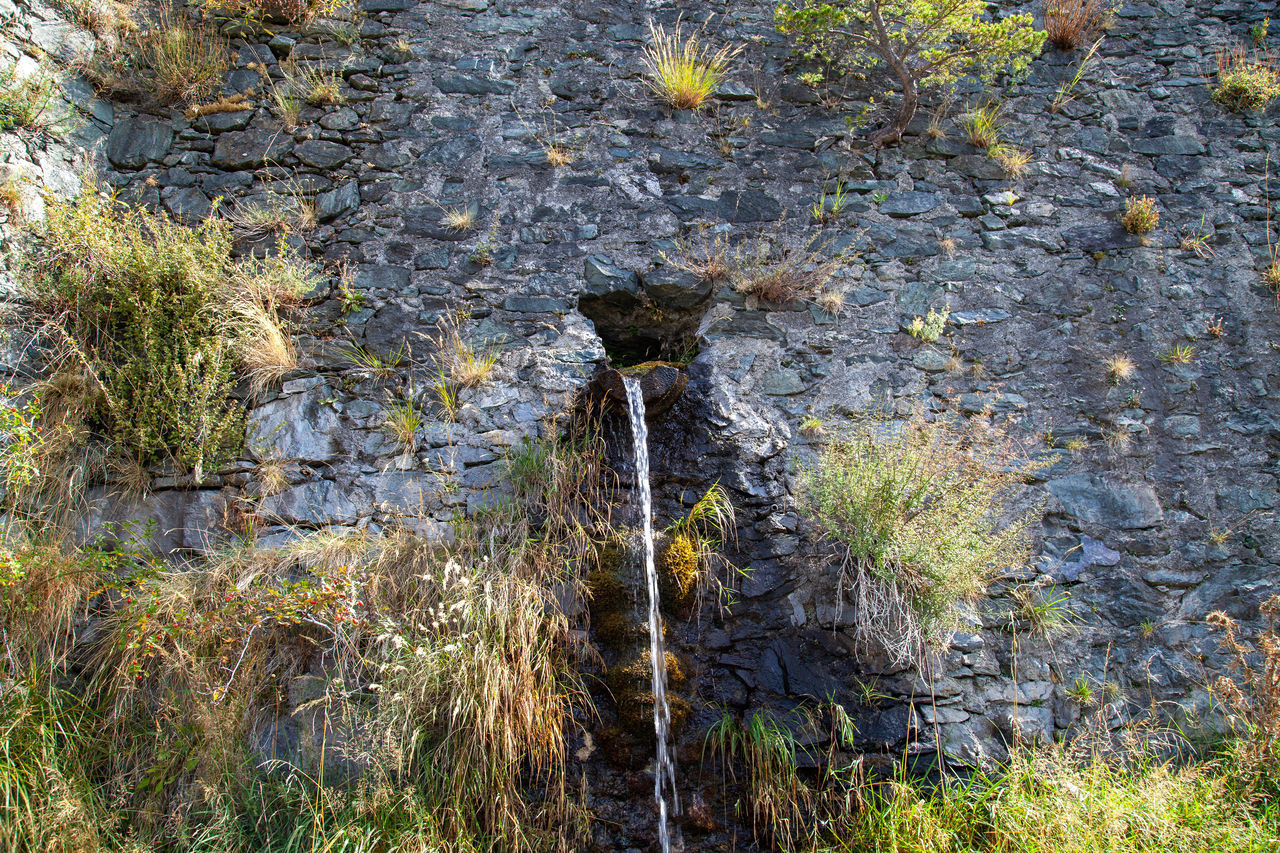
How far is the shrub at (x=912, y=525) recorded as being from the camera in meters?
3.33

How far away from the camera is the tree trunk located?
480 centimetres

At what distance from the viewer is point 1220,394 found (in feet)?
13.7

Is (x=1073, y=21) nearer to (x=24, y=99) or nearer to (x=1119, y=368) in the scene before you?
(x=1119, y=368)

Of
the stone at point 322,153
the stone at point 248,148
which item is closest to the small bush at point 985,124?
the stone at point 322,153

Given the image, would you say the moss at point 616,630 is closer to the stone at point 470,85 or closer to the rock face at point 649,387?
→ the rock face at point 649,387

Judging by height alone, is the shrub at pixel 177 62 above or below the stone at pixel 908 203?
above

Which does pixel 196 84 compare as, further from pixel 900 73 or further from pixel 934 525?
pixel 934 525

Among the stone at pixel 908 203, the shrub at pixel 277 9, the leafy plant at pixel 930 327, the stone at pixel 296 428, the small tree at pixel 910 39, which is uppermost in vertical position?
the shrub at pixel 277 9

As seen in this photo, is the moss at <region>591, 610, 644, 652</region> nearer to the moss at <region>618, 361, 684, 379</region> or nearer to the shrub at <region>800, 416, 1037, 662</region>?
the shrub at <region>800, 416, 1037, 662</region>

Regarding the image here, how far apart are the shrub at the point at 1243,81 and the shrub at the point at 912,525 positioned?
3389 millimetres

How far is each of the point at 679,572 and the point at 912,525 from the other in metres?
1.13

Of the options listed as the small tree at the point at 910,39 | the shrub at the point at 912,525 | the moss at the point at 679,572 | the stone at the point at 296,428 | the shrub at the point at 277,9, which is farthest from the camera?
the shrub at the point at 277,9

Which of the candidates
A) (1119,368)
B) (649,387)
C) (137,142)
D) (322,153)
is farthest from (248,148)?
(1119,368)

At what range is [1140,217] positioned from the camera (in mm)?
4539
